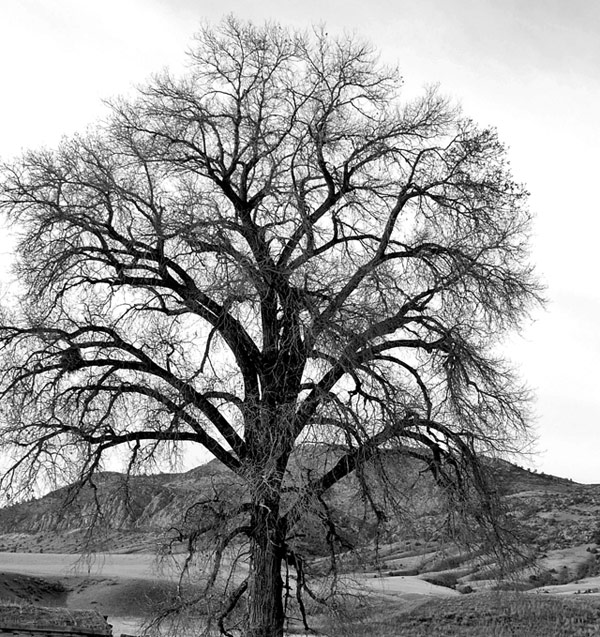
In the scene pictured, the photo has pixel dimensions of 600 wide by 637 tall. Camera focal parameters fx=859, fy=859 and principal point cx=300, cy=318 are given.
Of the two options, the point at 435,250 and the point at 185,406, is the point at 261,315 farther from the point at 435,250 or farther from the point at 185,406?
the point at 435,250

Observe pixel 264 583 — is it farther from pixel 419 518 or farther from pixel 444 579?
pixel 419 518

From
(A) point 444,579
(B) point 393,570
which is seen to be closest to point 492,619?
(A) point 444,579

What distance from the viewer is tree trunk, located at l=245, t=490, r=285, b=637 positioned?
12.8m

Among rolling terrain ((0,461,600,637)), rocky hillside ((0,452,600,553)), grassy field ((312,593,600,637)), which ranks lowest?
grassy field ((312,593,600,637))

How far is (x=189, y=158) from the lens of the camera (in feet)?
46.5

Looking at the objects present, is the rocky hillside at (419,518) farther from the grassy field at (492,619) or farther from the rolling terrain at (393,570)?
the grassy field at (492,619)

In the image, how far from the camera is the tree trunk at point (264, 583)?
12.8 m

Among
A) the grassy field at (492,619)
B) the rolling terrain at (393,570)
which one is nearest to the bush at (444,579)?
the rolling terrain at (393,570)

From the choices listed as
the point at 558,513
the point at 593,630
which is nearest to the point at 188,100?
the point at 593,630

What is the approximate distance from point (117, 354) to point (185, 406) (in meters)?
1.70

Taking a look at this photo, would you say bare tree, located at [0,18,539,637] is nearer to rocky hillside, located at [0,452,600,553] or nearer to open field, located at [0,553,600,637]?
open field, located at [0,553,600,637]

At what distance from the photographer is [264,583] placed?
42.2ft

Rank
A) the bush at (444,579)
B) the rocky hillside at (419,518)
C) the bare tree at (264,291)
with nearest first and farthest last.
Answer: the bare tree at (264,291), the bush at (444,579), the rocky hillside at (419,518)

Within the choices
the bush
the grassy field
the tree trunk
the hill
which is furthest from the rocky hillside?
the tree trunk
